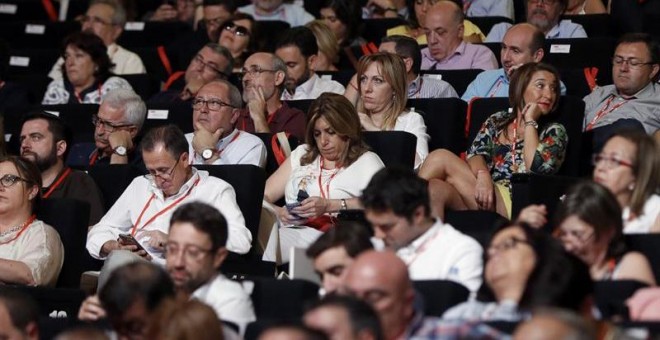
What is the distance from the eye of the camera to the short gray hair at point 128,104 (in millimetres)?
7750

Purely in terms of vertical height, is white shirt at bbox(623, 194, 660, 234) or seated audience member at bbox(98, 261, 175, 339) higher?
white shirt at bbox(623, 194, 660, 234)

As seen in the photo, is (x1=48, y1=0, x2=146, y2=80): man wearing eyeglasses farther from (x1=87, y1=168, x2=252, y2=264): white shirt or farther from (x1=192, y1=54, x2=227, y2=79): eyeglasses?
(x1=87, y1=168, x2=252, y2=264): white shirt

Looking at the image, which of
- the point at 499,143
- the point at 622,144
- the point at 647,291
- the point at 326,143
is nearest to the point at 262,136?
the point at 326,143

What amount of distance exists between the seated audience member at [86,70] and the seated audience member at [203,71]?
0.94ft

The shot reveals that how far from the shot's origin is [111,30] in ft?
31.5

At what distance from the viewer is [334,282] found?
5074 millimetres

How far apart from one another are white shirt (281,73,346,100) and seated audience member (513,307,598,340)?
4.24 metres

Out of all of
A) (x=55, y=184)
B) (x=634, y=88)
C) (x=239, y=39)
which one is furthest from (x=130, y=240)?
(x=239, y=39)

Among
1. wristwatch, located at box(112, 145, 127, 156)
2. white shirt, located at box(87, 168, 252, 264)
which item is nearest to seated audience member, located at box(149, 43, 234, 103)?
wristwatch, located at box(112, 145, 127, 156)

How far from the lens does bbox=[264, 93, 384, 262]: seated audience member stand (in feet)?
22.0

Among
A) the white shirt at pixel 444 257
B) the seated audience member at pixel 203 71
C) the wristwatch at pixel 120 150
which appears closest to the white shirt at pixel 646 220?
the white shirt at pixel 444 257

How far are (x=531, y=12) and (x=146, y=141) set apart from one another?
2.87 m

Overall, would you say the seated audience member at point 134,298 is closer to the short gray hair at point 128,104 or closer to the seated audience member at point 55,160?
the seated audience member at point 55,160

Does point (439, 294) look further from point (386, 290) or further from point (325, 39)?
point (325, 39)
